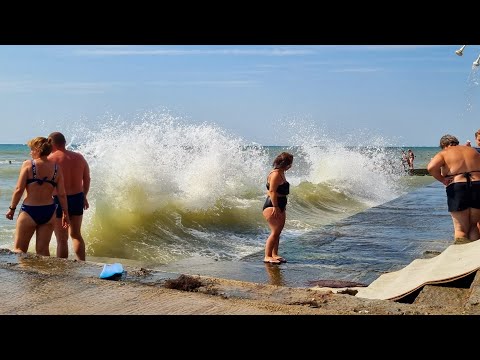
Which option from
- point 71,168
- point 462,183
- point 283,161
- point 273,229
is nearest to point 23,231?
point 71,168

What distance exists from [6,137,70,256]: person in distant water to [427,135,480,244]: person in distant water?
169 inches

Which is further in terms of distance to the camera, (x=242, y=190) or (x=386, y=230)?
(x=242, y=190)

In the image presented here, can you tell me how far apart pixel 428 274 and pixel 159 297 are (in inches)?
90.8

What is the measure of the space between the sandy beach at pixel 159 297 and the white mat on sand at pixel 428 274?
0.59m

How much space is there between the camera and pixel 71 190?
6.25 metres

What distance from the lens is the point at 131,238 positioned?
1082cm

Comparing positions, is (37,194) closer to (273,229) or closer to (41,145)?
(41,145)

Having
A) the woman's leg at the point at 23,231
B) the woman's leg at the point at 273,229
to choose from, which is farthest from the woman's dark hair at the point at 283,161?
the woman's leg at the point at 23,231

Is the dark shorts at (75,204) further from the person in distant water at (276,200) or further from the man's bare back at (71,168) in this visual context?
the person in distant water at (276,200)

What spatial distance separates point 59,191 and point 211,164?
11143 millimetres

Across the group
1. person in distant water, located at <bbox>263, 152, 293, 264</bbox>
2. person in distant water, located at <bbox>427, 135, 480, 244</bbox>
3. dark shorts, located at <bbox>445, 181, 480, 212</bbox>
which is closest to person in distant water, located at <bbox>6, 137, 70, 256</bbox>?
person in distant water, located at <bbox>263, 152, 293, 264</bbox>

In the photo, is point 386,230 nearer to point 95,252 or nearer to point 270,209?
point 270,209
